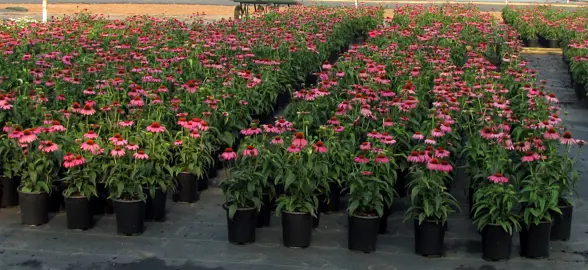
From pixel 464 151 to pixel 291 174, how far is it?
1678 mm

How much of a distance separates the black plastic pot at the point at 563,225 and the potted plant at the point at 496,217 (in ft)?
1.55

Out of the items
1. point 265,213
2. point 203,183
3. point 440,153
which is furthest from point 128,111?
point 440,153

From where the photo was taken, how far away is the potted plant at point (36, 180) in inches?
243

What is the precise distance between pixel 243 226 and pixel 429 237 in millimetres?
1355

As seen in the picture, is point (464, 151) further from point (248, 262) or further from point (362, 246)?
point (248, 262)

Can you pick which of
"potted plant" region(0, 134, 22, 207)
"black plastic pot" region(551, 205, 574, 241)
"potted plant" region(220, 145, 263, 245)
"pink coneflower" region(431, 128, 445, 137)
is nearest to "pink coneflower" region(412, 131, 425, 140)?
"pink coneflower" region(431, 128, 445, 137)

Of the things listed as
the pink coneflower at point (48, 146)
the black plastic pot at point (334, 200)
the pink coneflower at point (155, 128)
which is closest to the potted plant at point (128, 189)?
the pink coneflower at point (155, 128)

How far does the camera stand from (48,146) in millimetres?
5992

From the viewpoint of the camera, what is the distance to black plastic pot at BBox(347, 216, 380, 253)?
569cm

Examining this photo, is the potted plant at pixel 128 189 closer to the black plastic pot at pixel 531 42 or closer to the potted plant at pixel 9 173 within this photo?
the potted plant at pixel 9 173

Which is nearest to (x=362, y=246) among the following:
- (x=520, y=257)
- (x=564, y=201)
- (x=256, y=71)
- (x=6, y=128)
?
(x=520, y=257)

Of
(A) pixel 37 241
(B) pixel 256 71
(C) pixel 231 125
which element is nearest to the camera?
(A) pixel 37 241

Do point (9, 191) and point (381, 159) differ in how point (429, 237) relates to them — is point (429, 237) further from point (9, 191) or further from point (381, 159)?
point (9, 191)

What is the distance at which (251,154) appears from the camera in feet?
19.1
